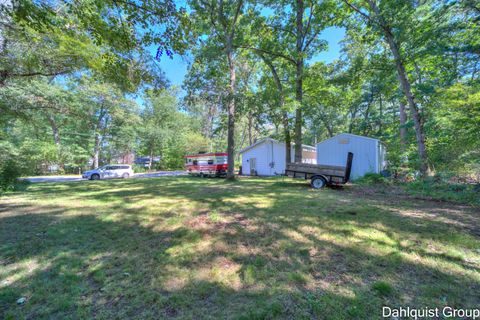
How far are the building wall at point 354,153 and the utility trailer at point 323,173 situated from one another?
418 centimetres

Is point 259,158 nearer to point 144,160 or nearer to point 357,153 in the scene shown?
point 357,153

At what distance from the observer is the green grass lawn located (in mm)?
2061

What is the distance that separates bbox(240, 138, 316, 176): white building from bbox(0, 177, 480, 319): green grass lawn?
42.9 ft

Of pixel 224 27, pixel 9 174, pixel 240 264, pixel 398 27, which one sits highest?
pixel 224 27

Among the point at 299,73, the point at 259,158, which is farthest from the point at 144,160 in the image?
the point at 299,73

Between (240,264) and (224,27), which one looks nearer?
(240,264)

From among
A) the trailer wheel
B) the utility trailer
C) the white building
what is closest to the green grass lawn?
the utility trailer

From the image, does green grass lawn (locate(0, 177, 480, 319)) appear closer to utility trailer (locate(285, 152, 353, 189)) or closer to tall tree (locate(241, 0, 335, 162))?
utility trailer (locate(285, 152, 353, 189))

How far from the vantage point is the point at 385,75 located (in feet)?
37.7

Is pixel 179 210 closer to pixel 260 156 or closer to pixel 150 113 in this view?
pixel 260 156

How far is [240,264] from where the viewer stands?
281cm

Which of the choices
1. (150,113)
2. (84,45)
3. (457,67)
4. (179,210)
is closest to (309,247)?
(179,210)

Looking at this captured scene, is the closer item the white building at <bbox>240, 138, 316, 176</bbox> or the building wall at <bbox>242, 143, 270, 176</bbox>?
the white building at <bbox>240, 138, 316, 176</bbox>

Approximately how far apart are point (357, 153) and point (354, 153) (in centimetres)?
17
